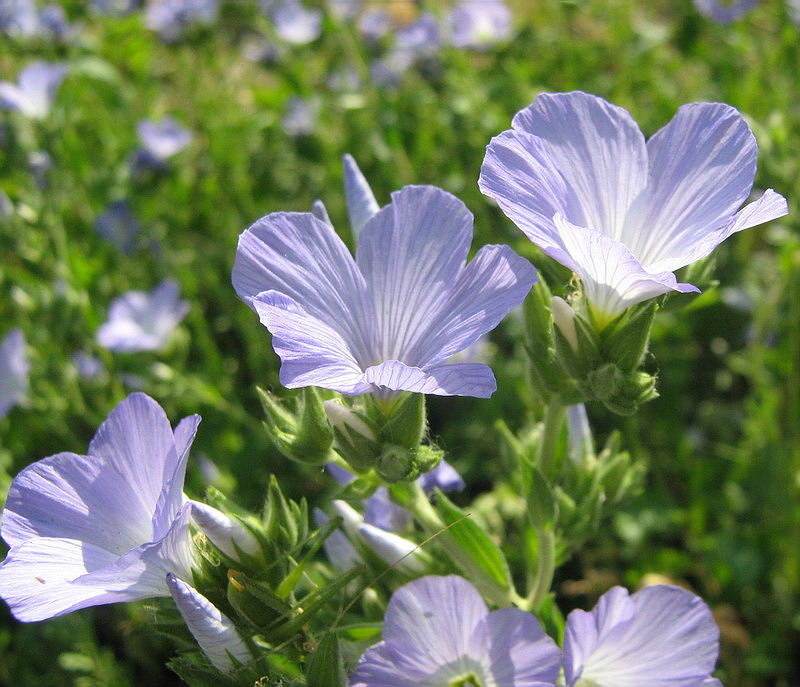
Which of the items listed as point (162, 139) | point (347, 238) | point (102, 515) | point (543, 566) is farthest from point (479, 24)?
point (102, 515)

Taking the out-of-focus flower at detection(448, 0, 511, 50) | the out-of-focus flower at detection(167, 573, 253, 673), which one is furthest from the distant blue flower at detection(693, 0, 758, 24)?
the out-of-focus flower at detection(167, 573, 253, 673)

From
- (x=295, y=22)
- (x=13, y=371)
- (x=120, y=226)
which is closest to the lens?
(x=13, y=371)

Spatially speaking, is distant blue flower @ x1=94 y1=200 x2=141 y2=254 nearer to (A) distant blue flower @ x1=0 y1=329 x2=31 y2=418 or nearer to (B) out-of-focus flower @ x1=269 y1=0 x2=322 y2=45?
(A) distant blue flower @ x1=0 y1=329 x2=31 y2=418

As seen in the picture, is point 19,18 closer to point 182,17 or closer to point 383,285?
point 182,17

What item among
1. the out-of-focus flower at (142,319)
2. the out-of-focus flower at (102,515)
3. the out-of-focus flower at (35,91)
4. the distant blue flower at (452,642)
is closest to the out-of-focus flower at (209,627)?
the out-of-focus flower at (102,515)

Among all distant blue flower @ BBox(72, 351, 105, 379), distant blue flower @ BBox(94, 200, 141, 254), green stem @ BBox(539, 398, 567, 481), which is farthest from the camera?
distant blue flower @ BBox(94, 200, 141, 254)

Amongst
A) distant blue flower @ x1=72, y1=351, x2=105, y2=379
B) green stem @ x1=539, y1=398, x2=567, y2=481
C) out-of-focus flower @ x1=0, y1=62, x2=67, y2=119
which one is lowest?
distant blue flower @ x1=72, y1=351, x2=105, y2=379
